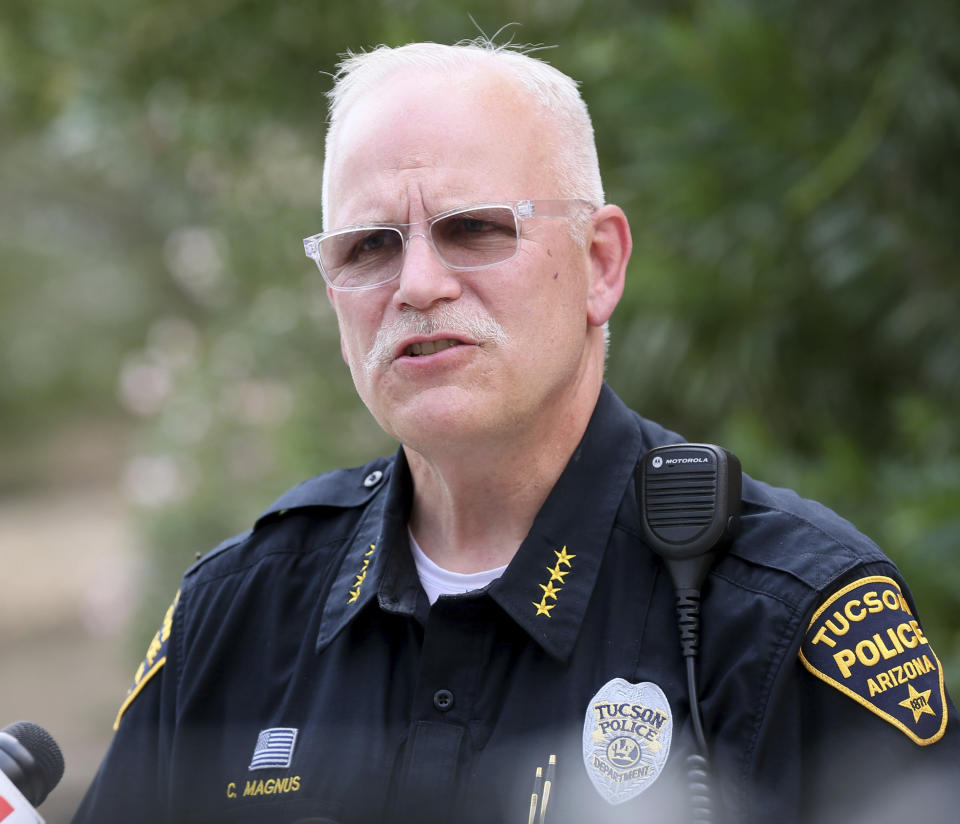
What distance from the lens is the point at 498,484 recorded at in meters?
2.11

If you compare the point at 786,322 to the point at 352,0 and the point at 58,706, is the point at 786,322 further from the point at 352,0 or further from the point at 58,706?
the point at 58,706

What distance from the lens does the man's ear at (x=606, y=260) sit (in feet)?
7.23

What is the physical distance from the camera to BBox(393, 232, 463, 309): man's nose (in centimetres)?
199

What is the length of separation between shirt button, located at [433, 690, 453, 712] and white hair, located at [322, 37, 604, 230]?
2.89ft

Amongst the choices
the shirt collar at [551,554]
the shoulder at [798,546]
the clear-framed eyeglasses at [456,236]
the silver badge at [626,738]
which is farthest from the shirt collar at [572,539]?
the clear-framed eyeglasses at [456,236]

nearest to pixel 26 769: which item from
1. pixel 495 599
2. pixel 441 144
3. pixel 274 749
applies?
pixel 274 749

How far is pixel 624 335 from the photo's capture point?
465 centimetres

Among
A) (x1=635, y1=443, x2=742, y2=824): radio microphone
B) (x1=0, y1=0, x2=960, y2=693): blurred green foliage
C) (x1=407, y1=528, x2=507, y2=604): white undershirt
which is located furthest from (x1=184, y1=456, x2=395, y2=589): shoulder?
(x1=0, y1=0, x2=960, y2=693): blurred green foliage

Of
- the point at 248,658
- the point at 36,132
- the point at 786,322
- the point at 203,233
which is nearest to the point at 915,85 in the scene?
the point at 786,322

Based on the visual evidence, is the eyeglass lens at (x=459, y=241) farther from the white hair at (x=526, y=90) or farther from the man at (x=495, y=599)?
the white hair at (x=526, y=90)

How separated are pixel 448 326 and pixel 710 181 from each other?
2283 millimetres

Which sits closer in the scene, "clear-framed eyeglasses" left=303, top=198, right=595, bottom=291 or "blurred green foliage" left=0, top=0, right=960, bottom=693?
"clear-framed eyeglasses" left=303, top=198, right=595, bottom=291

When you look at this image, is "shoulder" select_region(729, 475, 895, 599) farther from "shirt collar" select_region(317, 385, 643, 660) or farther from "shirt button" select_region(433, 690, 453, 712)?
"shirt button" select_region(433, 690, 453, 712)

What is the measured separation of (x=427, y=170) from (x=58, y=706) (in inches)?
332
